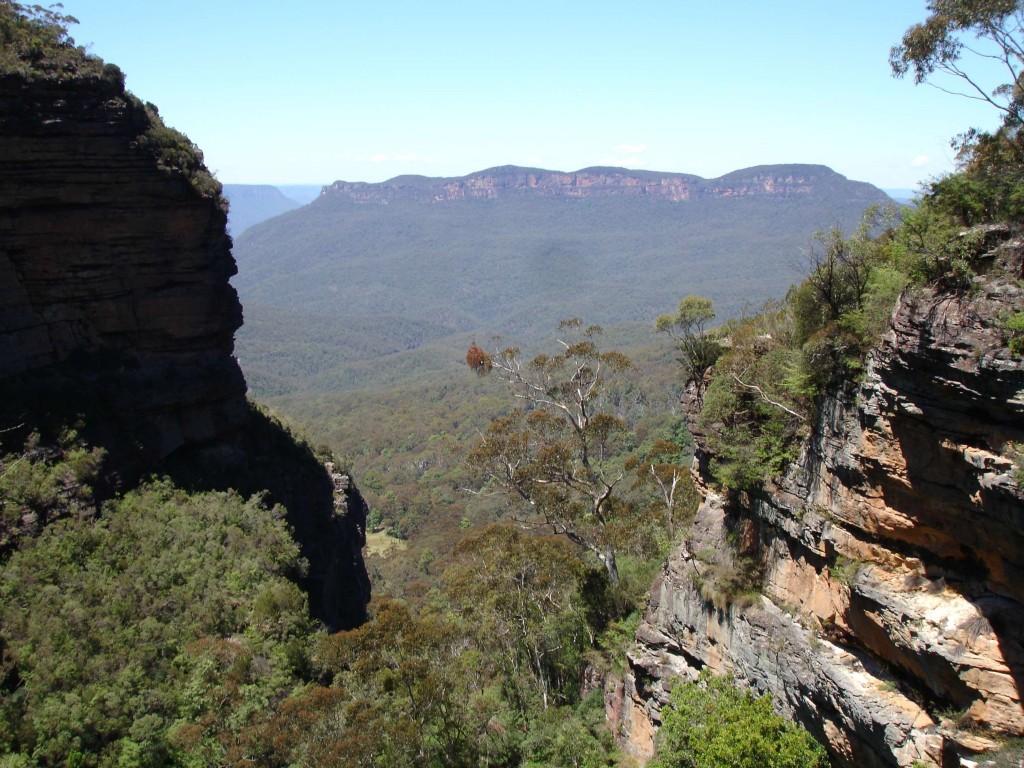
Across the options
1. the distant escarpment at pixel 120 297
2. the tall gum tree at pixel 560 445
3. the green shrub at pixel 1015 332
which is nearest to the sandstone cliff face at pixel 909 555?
the green shrub at pixel 1015 332

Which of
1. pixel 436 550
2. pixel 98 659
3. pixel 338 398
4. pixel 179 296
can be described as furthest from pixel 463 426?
pixel 98 659

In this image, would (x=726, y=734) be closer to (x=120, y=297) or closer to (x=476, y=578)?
(x=476, y=578)

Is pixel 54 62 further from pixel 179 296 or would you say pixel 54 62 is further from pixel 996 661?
pixel 996 661

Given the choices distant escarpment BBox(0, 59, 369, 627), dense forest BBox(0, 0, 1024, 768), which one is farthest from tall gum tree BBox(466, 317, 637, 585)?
distant escarpment BBox(0, 59, 369, 627)

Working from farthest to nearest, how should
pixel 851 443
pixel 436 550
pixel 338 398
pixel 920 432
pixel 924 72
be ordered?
pixel 338 398 < pixel 436 550 < pixel 924 72 < pixel 851 443 < pixel 920 432

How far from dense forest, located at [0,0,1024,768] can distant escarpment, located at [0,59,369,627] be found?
115 cm

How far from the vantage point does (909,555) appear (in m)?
9.20

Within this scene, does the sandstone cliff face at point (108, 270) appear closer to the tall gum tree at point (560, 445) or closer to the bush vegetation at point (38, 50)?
the bush vegetation at point (38, 50)

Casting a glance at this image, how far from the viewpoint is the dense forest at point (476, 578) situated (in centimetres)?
1057

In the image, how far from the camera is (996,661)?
307 inches

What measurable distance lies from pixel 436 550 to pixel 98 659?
4914 centimetres

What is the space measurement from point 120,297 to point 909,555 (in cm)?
2844

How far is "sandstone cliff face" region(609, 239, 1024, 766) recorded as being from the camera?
7.70 metres

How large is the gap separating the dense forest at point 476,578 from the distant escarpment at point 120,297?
1.15m
